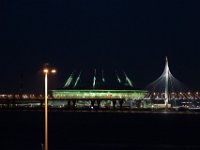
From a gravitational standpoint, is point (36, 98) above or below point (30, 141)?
above


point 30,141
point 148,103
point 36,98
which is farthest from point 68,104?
point 30,141

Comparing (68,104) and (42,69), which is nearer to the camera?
(42,69)

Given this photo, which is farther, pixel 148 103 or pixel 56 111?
pixel 148 103

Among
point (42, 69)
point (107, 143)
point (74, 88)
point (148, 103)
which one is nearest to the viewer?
point (42, 69)

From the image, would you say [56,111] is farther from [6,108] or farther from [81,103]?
[81,103]

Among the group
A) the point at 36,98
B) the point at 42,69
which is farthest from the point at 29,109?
the point at 42,69

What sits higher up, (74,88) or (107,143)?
(74,88)

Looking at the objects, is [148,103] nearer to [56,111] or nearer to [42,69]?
[56,111]

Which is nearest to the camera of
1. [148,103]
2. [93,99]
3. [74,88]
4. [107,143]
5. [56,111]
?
[107,143]

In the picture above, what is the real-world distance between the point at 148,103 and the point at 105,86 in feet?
52.7

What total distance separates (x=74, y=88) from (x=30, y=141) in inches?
4420

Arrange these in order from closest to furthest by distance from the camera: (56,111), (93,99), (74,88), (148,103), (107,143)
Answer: (107,143) → (56,111) → (93,99) → (148,103) → (74,88)

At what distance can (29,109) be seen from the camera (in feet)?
443

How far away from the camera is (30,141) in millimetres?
43250
